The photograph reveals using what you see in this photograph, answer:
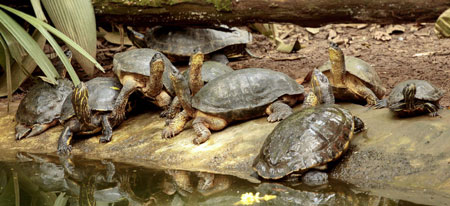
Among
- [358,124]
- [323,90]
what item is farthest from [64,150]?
[358,124]

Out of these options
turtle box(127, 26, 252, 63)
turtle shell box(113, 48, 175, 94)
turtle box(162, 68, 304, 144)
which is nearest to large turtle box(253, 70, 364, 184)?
turtle box(162, 68, 304, 144)

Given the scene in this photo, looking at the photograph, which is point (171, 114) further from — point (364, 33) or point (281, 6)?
point (364, 33)

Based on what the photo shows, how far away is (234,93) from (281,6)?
54.1 inches

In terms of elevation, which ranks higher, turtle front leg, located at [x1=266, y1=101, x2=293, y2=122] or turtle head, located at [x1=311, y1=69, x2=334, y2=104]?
turtle head, located at [x1=311, y1=69, x2=334, y2=104]

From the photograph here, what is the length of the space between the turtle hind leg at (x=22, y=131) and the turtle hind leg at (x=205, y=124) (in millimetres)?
2009

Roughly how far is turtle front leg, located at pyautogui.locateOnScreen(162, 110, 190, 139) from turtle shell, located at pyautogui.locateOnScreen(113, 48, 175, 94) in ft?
2.07

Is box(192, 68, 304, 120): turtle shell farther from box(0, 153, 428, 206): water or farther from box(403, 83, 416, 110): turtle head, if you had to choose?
box(403, 83, 416, 110): turtle head

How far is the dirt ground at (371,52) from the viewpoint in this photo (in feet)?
20.8

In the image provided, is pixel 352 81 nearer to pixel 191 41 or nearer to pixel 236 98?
pixel 236 98

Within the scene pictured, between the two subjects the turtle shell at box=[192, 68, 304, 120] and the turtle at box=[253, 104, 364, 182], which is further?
the turtle shell at box=[192, 68, 304, 120]

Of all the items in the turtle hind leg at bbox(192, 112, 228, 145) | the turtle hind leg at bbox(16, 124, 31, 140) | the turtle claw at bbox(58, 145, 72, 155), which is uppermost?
the turtle hind leg at bbox(192, 112, 228, 145)

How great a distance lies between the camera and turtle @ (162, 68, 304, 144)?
4.88 meters

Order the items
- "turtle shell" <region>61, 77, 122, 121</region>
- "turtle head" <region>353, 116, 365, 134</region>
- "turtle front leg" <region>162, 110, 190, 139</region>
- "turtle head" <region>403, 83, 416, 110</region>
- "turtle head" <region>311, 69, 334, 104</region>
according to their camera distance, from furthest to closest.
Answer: "turtle shell" <region>61, 77, 122, 121</region> → "turtle front leg" <region>162, 110, 190, 139</region> → "turtle head" <region>311, 69, 334, 104</region> → "turtle head" <region>353, 116, 365, 134</region> → "turtle head" <region>403, 83, 416, 110</region>

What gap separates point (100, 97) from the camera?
5633 millimetres
